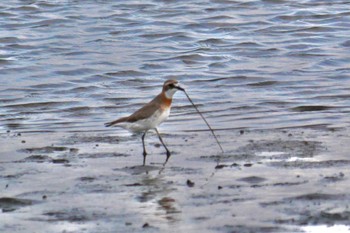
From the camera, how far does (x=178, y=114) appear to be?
1588cm

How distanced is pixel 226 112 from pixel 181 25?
9897 millimetres

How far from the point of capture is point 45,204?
1028 centimetres

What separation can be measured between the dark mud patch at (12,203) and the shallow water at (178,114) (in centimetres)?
1

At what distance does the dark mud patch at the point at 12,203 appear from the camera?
10203 mm

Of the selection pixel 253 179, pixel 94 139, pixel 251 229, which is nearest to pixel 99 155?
pixel 94 139

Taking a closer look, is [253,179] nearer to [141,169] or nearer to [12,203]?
[141,169]

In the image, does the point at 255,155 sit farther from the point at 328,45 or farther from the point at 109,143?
the point at 328,45

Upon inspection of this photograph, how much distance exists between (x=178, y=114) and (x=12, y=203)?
5791 mm

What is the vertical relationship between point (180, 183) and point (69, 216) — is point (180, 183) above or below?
below

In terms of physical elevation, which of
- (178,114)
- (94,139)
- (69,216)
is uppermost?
(69,216)

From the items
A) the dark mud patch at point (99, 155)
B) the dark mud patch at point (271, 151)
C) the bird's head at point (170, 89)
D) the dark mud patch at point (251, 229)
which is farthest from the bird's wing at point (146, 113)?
the dark mud patch at point (251, 229)

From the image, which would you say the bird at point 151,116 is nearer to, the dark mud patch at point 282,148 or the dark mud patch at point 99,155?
the dark mud patch at point 99,155

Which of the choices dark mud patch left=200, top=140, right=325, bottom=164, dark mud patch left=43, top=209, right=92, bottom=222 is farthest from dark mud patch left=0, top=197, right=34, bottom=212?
dark mud patch left=200, top=140, right=325, bottom=164

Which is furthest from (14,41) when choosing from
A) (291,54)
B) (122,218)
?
(122,218)
